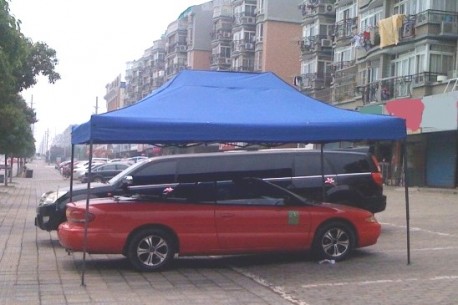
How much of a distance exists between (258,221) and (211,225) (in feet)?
2.48

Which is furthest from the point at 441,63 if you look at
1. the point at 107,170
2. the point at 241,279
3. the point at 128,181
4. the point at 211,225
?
the point at 241,279

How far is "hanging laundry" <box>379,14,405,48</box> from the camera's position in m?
36.8

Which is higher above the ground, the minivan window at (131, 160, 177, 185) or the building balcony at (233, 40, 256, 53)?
the building balcony at (233, 40, 256, 53)

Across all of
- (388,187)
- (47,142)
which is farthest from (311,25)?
(47,142)

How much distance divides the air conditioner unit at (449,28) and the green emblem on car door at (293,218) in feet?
86.2

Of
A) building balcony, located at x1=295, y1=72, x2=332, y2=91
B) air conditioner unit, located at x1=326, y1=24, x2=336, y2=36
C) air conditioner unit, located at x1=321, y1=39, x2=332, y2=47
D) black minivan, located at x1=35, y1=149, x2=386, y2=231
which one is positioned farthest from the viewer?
building balcony, located at x1=295, y1=72, x2=332, y2=91

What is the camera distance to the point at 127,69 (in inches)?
5605

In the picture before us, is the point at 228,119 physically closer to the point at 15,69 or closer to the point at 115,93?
the point at 15,69

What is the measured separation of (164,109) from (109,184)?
4313 millimetres

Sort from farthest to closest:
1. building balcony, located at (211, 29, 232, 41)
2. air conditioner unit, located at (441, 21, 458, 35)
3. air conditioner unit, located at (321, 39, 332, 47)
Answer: building balcony, located at (211, 29, 232, 41) → air conditioner unit, located at (321, 39, 332, 47) → air conditioner unit, located at (441, 21, 458, 35)

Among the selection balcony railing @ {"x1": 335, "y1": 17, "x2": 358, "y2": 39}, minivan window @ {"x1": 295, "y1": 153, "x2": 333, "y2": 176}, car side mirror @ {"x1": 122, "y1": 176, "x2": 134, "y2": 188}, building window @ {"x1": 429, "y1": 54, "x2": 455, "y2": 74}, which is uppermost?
balcony railing @ {"x1": 335, "y1": 17, "x2": 358, "y2": 39}

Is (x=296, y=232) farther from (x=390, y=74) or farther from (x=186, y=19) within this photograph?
(x=186, y=19)

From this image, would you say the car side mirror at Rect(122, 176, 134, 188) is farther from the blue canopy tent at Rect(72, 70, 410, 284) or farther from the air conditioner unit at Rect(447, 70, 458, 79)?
the air conditioner unit at Rect(447, 70, 458, 79)

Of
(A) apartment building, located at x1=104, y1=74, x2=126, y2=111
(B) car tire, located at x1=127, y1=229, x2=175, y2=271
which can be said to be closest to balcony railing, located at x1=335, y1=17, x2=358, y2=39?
(B) car tire, located at x1=127, y1=229, x2=175, y2=271
